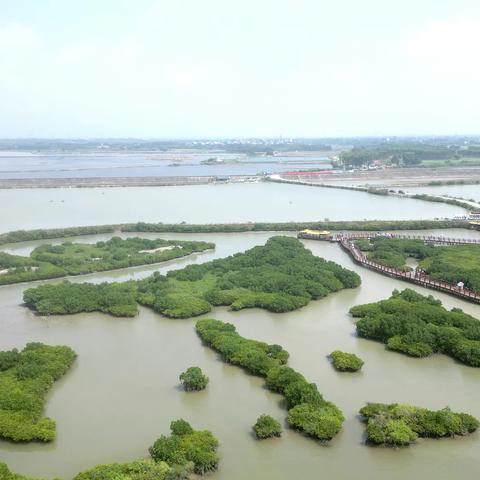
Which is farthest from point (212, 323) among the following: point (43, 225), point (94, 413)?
point (43, 225)

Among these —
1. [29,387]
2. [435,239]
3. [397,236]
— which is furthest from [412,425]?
[397,236]

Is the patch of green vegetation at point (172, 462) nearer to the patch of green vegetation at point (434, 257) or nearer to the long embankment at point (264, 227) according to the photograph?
the patch of green vegetation at point (434, 257)

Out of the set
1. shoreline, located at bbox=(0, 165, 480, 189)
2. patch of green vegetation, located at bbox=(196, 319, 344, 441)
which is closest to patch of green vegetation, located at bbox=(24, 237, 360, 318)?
patch of green vegetation, located at bbox=(196, 319, 344, 441)

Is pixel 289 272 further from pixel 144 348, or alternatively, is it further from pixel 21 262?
pixel 21 262

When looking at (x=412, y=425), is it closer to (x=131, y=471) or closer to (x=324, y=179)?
(x=131, y=471)

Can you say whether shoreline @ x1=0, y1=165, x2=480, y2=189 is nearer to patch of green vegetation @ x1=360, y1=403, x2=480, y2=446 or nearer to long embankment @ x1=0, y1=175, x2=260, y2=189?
long embankment @ x1=0, y1=175, x2=260, y2=189

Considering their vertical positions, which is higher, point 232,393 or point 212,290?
point 212,290

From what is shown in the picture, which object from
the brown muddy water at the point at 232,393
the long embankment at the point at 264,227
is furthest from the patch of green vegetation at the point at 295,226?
the brown muddy water at the point at 232,393
